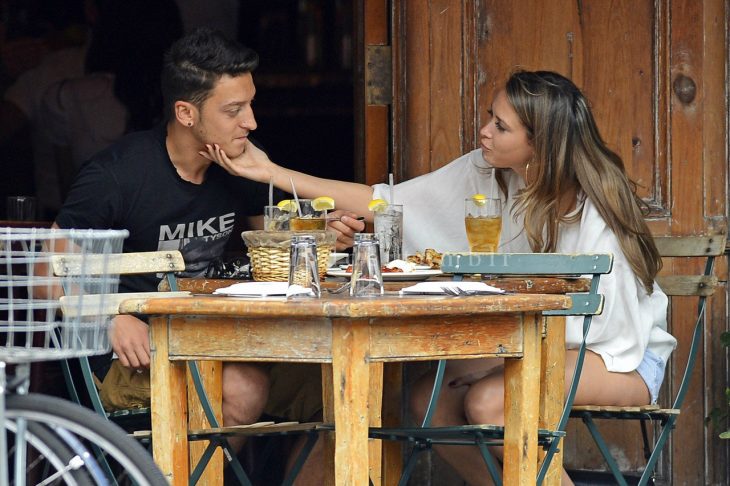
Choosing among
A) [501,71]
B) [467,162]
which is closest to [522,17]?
[501,71]

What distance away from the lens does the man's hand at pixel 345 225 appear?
12.0 ft

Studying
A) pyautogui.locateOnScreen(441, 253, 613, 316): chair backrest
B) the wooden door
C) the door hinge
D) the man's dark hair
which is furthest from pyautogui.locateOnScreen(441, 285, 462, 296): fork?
the door hinge

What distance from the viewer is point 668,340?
345 centimetres

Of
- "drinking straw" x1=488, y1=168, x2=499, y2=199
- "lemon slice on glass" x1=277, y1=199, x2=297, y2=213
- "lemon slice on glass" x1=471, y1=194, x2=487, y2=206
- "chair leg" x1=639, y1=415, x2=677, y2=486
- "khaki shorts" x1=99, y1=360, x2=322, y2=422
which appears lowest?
"chair leg" x1=639, y1=415, x2=677, y2=486

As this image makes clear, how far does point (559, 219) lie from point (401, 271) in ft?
1.97

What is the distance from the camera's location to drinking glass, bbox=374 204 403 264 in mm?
3375

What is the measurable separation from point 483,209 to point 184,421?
1.18m

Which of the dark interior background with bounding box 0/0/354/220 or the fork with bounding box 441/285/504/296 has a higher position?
the dark interior background with bounding box 0/0/354/220

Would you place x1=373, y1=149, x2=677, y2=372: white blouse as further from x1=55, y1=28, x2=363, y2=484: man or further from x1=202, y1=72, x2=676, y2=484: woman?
x1=55, y1=28, x2=363, y2=484: man

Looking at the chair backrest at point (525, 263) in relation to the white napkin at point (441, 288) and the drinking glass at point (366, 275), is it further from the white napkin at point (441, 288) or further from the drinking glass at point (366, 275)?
the drinking glass at point (366, 275)

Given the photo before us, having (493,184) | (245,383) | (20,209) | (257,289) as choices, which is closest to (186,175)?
(245,383)

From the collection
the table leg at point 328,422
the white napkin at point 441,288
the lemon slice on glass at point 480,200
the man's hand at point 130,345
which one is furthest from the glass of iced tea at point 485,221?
the man's hand at point 130,345

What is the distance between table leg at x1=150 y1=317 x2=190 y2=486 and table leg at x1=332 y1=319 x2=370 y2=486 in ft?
1.20

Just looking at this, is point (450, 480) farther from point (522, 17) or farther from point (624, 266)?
point (522, 17)
